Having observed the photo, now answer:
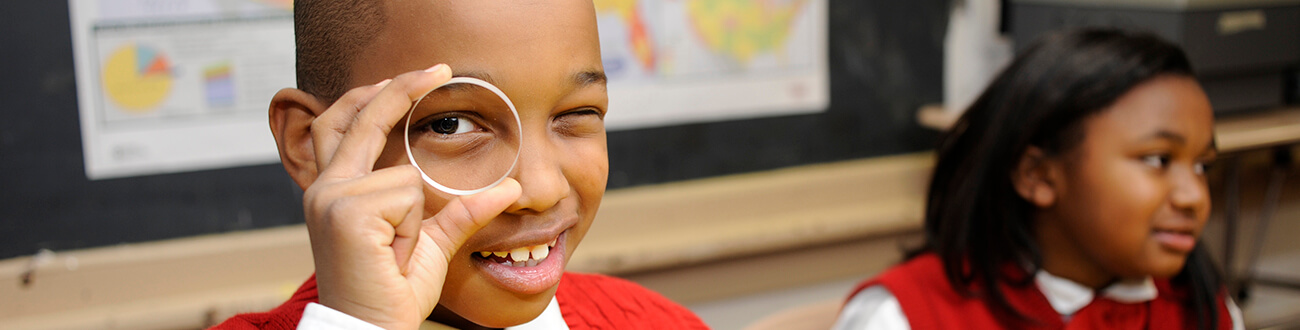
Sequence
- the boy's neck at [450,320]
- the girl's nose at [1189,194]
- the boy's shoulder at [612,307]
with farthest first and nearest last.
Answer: the girl's nose at [1189,194]
the boy's shoulder at [612,307]
the boy's neck at [450,320]

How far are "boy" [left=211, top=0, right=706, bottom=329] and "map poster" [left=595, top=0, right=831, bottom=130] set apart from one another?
4.14 ft

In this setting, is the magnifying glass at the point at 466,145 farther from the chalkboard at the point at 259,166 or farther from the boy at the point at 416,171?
the chalkboard at the point at 259,166

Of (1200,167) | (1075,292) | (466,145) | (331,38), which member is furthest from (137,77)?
(1200,167)

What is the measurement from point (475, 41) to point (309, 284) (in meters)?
0.30

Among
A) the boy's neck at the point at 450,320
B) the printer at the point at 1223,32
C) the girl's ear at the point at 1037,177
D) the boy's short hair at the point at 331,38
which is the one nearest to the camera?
the boy's short hair at the point at 331,38

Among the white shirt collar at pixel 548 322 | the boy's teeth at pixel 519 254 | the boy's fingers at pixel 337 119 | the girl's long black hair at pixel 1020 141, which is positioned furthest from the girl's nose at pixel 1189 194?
the boy's fingers at pixel 337 119

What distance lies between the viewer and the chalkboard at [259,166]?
62.7 inches

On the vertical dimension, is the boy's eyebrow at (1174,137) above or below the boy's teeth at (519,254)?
below

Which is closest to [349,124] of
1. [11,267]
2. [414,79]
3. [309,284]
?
[414,79]

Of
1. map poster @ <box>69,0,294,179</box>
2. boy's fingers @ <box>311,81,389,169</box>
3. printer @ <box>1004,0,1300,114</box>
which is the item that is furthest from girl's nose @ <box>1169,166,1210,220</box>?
map poster @ <box>69,0,294,179</box>

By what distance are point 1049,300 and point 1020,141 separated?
0.24 m

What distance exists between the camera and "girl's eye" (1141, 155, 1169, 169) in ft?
4.33

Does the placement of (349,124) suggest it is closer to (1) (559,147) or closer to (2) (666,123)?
(1) (559,147)

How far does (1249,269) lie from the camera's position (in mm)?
2799
